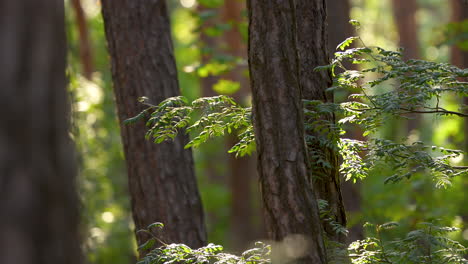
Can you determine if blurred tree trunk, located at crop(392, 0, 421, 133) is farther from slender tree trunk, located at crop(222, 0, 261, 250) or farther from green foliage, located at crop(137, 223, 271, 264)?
green foliage, located at crop(137, 223, 271, 264)

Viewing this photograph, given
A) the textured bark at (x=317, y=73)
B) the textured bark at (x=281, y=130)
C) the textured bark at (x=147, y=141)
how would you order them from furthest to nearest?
the textured bark at (x=147, y=141) < the textured bark at (x=317, y=73) < the textured bark at (x=281, y=130)

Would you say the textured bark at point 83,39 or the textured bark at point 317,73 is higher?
the textured bark at point 83,39

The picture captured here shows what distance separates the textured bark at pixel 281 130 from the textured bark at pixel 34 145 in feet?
5.69

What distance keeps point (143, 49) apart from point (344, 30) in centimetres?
412

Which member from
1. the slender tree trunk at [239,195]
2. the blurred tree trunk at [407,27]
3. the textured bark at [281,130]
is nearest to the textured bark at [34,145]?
the textured bark at [281,130]

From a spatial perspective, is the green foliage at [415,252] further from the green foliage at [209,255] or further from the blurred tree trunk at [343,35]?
the blurred tree trunk at [343,35]

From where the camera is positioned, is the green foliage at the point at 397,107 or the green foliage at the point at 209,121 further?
the green foliage at the point at 209,121

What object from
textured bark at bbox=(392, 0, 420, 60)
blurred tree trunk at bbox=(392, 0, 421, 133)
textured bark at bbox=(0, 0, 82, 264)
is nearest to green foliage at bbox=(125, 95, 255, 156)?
textured bark at bbox=(0, 0, 82, 264)

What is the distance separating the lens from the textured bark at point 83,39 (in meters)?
17.2

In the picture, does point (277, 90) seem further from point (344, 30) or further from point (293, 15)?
point (344, 30)

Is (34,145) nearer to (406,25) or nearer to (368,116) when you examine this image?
(368,116)

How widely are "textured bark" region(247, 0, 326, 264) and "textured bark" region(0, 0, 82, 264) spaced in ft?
5.69

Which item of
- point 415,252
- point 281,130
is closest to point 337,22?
point 415,252

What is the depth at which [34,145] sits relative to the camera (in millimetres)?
1946
